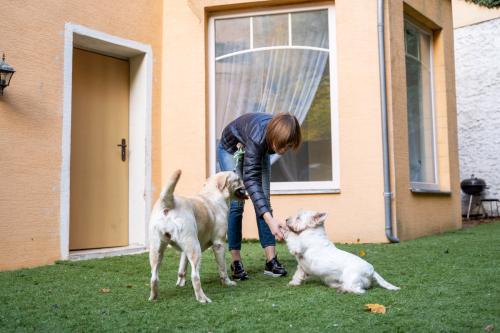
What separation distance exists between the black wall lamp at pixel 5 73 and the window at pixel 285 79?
2.99 metres

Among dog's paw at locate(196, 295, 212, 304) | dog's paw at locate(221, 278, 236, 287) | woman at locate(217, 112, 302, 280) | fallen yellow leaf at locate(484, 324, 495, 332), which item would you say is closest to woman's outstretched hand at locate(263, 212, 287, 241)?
woman at locate(217, 112, 302, 280)

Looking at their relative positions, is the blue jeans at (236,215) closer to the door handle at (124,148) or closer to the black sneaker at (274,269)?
the black sneaker at (274,269)

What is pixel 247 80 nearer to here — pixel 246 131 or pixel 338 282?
pixel 246 131

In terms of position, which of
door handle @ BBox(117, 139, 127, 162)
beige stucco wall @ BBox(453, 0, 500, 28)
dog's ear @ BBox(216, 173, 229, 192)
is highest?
beige stucco wall @ BBox(453, 0, 500, 28)

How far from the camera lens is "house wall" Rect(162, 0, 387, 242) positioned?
279 inches

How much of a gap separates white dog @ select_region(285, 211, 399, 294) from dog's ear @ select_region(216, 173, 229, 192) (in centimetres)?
61

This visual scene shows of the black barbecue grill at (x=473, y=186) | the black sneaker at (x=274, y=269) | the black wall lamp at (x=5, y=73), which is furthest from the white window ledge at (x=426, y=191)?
the black wall lamp at (x=5, y=73)

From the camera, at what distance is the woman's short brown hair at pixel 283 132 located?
13.2ft

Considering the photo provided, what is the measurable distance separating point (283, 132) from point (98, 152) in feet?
12.0

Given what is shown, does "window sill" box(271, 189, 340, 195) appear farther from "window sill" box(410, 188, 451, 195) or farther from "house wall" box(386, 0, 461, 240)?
"window sill" box(410, 188, 451, 195)

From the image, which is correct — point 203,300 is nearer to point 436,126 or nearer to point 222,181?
point 222,181

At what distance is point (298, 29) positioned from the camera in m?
7.58

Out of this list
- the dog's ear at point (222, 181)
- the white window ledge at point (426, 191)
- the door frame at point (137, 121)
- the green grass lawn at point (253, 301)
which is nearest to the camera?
the green grass lawn at point (253, 301)

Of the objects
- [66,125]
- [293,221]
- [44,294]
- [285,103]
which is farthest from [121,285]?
[285,103]
